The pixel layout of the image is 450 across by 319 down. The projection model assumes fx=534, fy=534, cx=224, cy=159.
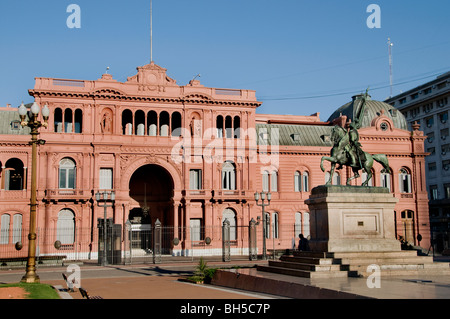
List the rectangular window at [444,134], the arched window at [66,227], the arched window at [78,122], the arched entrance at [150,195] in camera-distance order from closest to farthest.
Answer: the arched window at [66,227] → the arched window at [78,122] → the arched entrance at [150,195] → the rectangular window at [444,134]

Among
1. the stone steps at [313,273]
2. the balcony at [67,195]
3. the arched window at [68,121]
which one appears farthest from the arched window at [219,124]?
the stone steps at [313,273]

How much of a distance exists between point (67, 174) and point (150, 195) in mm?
8901

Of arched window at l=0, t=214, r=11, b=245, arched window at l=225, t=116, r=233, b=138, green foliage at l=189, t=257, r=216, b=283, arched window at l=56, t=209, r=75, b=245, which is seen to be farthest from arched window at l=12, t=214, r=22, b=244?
green foliage at l=189, t=257, r=216, b=283

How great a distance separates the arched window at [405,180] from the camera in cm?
5803

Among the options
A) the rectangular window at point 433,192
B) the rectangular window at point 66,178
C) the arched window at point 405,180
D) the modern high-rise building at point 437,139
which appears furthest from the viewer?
the rectangular window at point 433,192

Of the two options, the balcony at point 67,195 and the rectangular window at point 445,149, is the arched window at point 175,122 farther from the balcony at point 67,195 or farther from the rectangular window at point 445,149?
the rectangular window at point 445,149

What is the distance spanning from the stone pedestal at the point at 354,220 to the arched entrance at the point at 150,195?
32.5 meters

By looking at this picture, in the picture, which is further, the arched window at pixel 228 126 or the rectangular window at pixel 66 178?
the arched window at pixel 228 126

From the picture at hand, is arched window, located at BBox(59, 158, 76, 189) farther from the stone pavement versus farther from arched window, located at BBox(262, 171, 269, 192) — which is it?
the stone pavement
